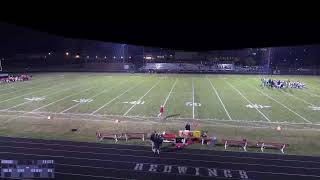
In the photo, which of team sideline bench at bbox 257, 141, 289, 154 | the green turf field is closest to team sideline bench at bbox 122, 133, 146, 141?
the green turf field

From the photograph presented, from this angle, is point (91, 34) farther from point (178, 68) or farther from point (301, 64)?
point (301, 64)

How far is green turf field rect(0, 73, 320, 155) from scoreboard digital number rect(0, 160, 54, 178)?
693cm

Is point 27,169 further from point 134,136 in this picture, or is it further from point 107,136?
point 134,136

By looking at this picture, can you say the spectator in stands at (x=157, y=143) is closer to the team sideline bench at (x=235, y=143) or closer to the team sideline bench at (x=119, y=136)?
the team sideline bench at (x=119, y=136)

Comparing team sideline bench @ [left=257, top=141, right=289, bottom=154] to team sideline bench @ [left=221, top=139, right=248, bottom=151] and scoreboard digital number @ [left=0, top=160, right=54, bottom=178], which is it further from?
scoreboard digital number @ [left=0, top=160, right=54, bottom=178]

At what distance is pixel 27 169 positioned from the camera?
1569 cm

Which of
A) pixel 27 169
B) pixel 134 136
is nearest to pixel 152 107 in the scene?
pixel 134 136

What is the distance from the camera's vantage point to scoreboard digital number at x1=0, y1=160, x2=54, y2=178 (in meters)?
15.6

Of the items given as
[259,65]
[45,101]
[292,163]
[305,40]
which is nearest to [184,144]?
[292,163]

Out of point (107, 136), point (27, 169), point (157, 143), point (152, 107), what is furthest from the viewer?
point (152, 107)

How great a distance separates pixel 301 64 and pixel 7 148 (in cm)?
8479

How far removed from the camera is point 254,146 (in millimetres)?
20328

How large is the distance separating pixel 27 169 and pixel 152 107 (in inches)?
668

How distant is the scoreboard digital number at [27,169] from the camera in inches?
613
